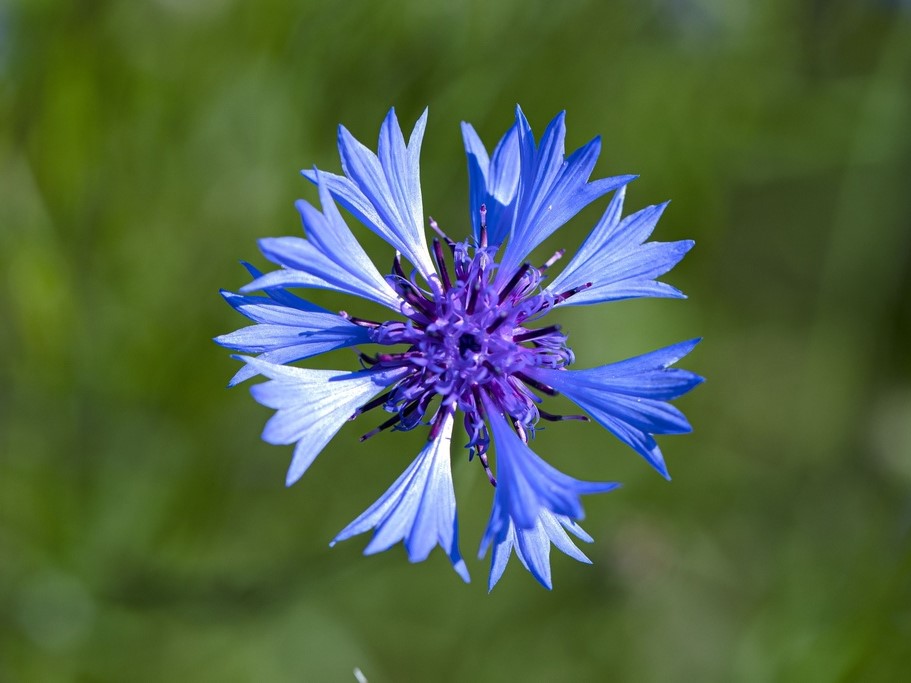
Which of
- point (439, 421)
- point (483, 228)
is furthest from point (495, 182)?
point (439, 421)

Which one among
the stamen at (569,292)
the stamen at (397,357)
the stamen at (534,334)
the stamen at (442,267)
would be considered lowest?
the stamen at (534,334)

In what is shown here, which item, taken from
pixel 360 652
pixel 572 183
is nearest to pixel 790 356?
pixel 360 652

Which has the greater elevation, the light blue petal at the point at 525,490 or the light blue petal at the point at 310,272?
the light blue petal at the point at 310,272

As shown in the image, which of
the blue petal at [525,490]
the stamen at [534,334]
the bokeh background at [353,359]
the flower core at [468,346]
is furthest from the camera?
the bokeh background at [353,359]

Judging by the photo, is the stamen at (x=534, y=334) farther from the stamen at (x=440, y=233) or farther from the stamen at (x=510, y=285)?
the stamen at (x=440, y=233)

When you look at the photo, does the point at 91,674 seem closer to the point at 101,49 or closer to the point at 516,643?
the point at 516,643

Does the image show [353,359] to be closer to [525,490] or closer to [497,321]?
[497,321]

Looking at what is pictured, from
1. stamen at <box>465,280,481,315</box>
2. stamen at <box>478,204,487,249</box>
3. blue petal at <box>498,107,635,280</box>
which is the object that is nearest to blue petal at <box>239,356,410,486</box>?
stamen at <box>465,280,481,315</box>

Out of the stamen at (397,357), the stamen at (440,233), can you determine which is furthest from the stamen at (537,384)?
the stamen at (440,233)
